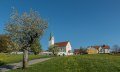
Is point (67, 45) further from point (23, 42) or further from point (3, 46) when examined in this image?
point (23, 42)

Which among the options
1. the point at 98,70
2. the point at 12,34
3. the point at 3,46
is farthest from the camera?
the point at 3,46

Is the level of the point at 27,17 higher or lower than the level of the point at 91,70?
higher

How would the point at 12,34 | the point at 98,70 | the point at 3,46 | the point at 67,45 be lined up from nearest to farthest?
the point at 98,70, the point at 12,34, the point at 3,46, the point at 67,45

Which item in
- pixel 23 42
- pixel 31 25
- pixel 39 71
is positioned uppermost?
pixel 31 25

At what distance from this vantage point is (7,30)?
104ft

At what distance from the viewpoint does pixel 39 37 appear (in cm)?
3275

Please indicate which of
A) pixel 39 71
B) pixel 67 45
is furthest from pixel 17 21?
pixel 67 45

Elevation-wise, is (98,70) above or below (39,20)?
below

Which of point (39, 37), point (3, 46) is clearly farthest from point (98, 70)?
point (3, 46)

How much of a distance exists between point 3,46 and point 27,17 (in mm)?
76758

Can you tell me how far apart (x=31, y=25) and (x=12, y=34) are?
2.90 metres

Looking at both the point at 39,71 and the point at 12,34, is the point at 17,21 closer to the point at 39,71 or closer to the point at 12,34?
the point at 12,34

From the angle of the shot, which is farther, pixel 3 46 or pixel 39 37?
pixel 3 46

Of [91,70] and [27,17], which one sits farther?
[27,17]
